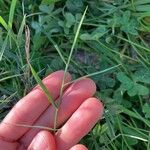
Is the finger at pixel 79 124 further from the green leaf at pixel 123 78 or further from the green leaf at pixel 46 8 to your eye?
the green leaf at pixel 46 8

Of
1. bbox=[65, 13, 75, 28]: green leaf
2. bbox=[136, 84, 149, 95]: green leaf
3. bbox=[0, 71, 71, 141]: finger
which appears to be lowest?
bbox=[136, 84, 149, 95]: green leaf

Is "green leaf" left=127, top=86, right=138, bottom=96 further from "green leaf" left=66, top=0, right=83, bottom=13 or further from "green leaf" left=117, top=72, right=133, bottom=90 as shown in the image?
"green leaf" left=66, top=0, right=83, bottom=13

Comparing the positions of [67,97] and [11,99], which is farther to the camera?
[11,99]

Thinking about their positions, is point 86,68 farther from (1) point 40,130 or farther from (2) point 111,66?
(1) point 40,130

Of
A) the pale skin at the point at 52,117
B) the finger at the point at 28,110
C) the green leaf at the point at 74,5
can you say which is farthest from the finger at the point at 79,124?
the green leaf at the point at 74,5

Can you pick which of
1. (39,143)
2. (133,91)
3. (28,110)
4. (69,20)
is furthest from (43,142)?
(69,20)

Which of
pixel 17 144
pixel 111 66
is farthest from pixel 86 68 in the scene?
pixel 17 144

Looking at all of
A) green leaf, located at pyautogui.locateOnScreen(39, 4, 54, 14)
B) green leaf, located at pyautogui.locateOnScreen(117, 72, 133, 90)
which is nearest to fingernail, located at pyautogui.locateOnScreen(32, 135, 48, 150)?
green leaf, located at pyautogui.locateOnScreen(117, 72, 133, 90)
